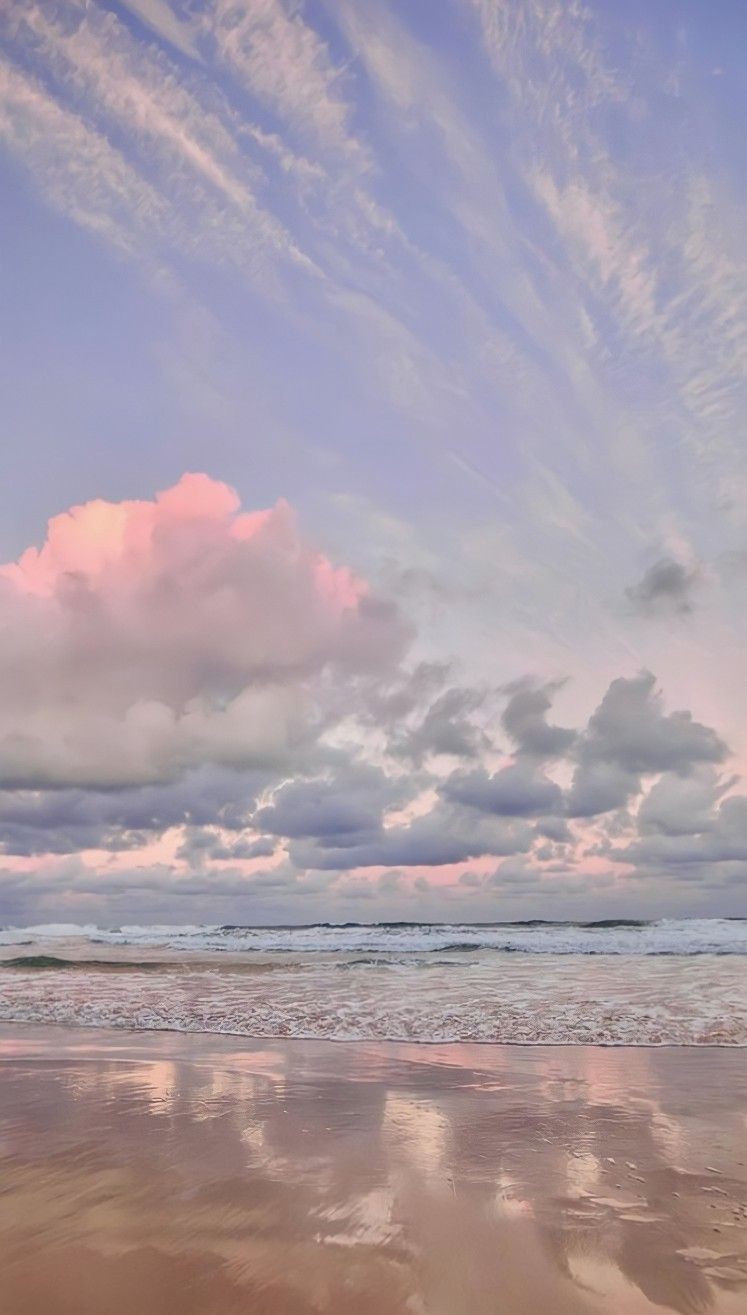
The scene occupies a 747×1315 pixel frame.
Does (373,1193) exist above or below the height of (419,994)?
above

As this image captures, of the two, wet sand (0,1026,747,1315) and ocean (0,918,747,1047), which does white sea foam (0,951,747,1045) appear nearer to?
ocean (0,918,747,1047)

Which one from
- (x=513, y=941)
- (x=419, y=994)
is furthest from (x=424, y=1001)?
(x=513, y=941)

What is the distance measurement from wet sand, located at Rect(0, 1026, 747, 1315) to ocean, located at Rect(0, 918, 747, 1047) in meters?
3.47

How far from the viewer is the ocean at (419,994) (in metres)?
12.0

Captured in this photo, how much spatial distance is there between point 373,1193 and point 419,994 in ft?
37.2

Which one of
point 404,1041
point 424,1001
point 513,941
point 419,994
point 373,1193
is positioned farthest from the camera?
point 513,941

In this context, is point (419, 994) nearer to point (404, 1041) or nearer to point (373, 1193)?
point (404, 1041)

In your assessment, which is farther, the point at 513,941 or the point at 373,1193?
the point at 513,941

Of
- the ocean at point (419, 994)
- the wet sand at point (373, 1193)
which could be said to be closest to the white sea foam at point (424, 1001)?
the ocean at point (419, 994)

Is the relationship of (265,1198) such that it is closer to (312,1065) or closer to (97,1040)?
(312,1065)

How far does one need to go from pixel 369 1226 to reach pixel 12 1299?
175 cm

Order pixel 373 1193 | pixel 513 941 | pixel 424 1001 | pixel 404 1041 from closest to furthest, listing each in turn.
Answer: pixel 373 1193 < pixel 404 1041 < pixel 424 1001 < pixel 513 941

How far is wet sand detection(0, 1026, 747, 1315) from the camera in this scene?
140 inches

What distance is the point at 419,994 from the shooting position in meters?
15.6
